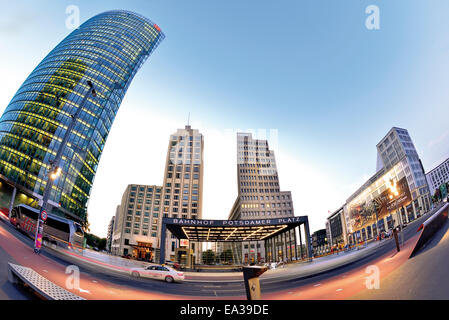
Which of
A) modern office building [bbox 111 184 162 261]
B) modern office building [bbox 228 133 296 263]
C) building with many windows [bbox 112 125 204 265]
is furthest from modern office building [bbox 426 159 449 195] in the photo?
modern office building [bbox 111 184 162 261]

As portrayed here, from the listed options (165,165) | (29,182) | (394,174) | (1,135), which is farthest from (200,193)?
(394,174)

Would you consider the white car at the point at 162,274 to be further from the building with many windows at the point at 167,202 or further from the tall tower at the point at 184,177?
the tall tower at the point at 184,177

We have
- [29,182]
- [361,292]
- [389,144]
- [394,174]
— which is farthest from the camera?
[389,144]

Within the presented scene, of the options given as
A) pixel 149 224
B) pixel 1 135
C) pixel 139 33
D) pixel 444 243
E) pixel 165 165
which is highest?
pixel 139 33

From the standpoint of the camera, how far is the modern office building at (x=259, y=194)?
8319 cm

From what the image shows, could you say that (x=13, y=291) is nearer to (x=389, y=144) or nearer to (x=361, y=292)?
(x=361, y=292)

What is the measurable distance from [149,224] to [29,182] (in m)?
41.9

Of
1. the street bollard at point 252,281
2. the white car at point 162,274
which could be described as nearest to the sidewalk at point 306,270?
the white car at point 162,274

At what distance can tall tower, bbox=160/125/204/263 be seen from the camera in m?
76.1

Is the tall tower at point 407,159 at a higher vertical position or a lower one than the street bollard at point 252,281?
higher

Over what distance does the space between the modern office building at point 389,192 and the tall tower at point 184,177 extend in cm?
6125

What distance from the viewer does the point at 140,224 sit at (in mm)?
74875

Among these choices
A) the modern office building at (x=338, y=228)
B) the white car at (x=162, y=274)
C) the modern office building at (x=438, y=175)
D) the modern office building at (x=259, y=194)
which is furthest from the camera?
the modern office building at (x=338, y=228)

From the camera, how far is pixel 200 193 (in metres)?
80.7
